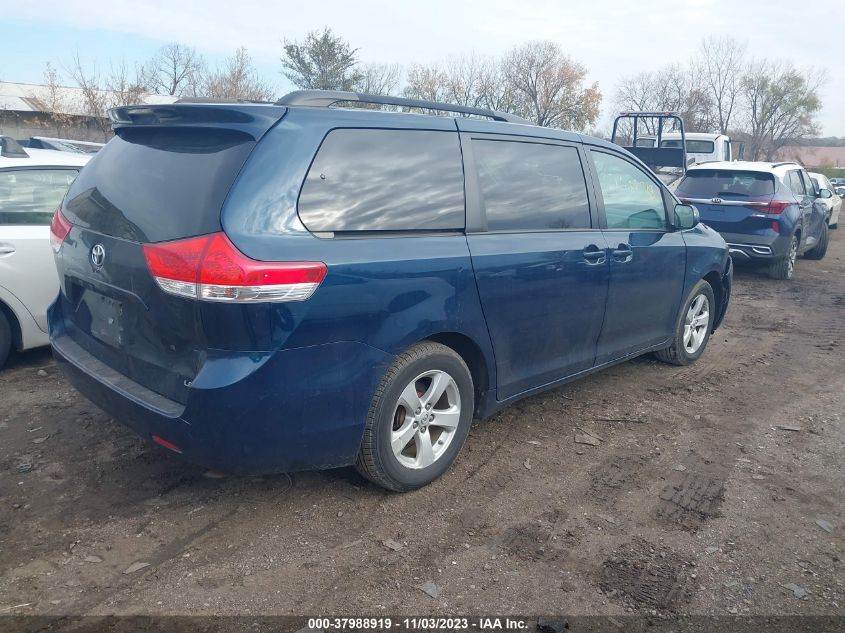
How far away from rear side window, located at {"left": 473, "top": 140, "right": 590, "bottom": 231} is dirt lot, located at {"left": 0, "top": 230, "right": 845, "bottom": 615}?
134cm

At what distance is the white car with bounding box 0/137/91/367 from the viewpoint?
489 cm

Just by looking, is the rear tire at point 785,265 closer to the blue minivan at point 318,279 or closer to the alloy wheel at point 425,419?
the blue minivan at point 318,279

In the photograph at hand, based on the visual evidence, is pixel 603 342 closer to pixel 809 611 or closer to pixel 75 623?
pixel 809 611

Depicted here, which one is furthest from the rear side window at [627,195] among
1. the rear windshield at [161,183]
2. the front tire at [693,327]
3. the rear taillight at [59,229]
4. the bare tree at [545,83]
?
→ the bare tree at [545,83]

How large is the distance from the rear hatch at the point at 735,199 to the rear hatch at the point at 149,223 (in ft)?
29.2

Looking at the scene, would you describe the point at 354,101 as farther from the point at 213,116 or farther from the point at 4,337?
the point at 4,337

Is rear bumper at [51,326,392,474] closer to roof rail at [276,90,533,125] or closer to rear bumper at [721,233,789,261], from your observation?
roof rail at [276,90,533,125]

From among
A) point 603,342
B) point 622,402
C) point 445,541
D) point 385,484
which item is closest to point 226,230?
point 385,484

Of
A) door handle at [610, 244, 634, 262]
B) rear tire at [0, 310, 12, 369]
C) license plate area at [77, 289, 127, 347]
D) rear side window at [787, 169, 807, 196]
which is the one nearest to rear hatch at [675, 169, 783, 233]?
rear side window at [787, 169, 807, 196]

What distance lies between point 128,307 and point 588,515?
2.36m

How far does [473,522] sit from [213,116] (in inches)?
86.5

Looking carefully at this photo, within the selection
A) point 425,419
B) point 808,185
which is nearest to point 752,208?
point 808,185

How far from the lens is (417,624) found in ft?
8.51

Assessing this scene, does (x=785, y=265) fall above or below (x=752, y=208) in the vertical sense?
below
